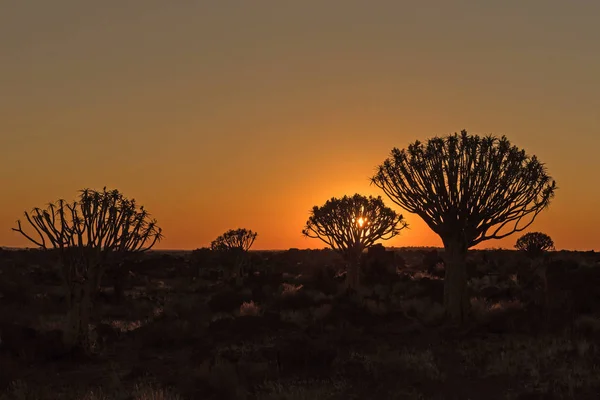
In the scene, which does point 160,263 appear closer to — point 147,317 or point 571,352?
point 147,317

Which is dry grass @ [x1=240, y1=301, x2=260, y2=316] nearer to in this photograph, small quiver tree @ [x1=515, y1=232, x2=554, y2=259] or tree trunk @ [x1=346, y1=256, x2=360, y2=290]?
tree trunk @ [x1=346, y1=256, x2=360, y2=290]

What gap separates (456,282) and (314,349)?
7.89m

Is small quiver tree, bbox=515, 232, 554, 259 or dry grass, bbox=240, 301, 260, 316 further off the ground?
small quiver tree, bbox=515, 232, 554, 259

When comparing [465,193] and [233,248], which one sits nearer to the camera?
[465,193]

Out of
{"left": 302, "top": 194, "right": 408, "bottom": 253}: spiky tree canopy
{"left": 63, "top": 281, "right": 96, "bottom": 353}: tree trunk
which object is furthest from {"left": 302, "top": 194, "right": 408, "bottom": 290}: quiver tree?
{"left": 63, "top": 281, "right": 96, "bottom": 353}: tree trunk

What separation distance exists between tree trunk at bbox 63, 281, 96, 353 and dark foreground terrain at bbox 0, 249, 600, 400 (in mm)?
401

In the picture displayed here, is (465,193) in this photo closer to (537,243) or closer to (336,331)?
(336,331)

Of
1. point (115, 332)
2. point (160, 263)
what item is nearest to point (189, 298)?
point (115, 332)

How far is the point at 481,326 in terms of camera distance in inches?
651

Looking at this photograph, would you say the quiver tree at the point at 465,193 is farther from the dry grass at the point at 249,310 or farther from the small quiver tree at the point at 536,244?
the small quiver tree at the point at 536,244

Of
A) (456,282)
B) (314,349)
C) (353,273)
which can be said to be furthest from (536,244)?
(314,349)

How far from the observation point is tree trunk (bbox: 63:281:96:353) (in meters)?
13.7

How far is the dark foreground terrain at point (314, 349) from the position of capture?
10.0 metres

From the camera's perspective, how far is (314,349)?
12109 millimetres
